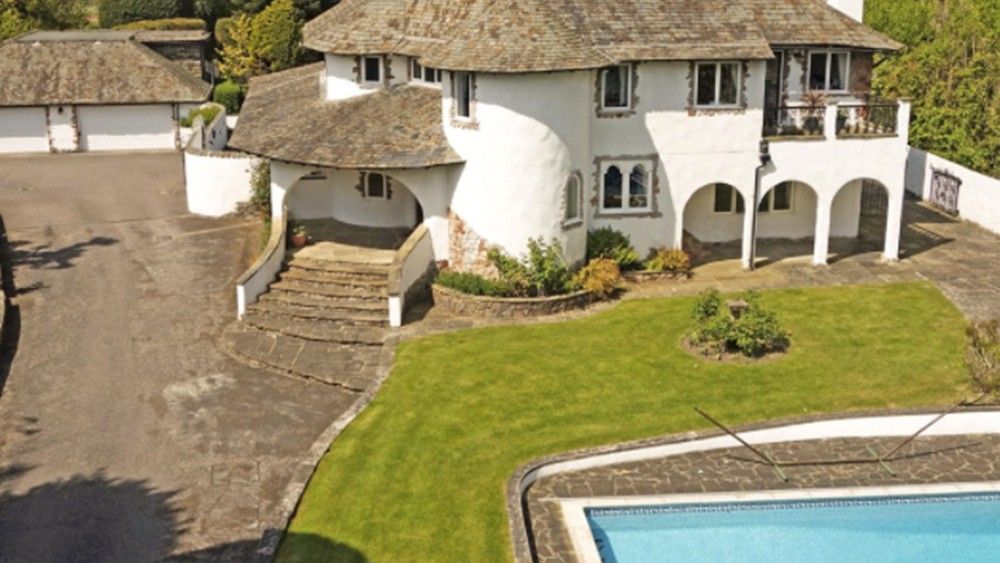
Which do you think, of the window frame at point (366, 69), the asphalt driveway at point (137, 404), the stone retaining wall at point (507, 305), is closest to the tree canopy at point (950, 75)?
the stone retaining wall at point (507, 305)

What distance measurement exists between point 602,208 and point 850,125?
827cm

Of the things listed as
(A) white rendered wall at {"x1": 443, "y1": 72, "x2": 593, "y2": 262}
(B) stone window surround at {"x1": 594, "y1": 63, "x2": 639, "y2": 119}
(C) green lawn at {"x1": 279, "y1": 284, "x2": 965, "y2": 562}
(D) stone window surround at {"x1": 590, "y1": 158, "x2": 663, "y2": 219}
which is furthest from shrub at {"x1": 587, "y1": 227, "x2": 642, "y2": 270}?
(B) stone window surround at {"x1": 594, "y1": 63, "x2": 639, "y2": 119}

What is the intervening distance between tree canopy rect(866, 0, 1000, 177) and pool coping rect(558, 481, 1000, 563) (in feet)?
87.9

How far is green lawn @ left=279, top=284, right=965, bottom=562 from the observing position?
22.0m

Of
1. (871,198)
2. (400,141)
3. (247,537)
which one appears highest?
(400,141)

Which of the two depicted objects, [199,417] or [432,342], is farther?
[432,342]

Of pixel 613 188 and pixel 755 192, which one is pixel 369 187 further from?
pixel 755 192

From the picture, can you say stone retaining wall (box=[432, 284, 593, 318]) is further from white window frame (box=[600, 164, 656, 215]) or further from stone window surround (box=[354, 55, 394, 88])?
stone window surround (box=[354, 55, 394, 88])

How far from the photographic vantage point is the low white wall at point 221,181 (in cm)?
4297

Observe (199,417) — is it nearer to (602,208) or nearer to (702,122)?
(602,208)

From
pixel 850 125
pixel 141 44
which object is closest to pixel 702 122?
pixel 850 125

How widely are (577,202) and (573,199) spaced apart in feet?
0.52

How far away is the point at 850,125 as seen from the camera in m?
36.1

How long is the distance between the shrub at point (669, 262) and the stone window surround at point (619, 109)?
437cm
